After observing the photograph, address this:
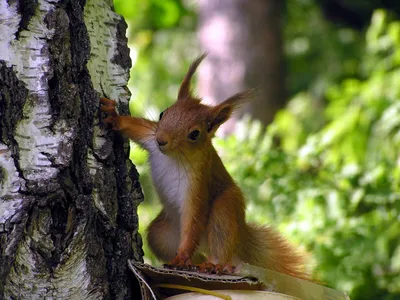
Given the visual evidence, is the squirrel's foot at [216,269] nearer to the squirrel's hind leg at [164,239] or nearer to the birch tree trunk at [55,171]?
the birch tree trunk at [55,171]

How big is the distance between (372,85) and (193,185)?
205 cm

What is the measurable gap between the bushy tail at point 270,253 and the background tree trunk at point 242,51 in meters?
3.54

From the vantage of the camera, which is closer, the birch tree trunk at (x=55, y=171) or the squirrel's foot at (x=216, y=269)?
the birch tree trunk at (x=55, y=171)

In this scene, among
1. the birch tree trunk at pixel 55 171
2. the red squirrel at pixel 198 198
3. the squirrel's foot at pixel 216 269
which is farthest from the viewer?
the red squirrel at pixel 198 198

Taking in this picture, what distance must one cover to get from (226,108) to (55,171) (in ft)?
2.85

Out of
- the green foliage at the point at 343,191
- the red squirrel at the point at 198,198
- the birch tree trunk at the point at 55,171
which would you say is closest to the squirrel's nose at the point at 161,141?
the red squirrel at the point at 198,198

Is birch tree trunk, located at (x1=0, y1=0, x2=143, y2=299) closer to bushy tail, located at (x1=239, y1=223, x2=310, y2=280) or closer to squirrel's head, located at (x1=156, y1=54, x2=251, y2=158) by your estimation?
squirrel's head, located at (x1=156, y1=54, x2=251, y2=158)

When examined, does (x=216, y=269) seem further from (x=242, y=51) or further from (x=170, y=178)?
(x=242, y=51)

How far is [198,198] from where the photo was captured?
213 cm

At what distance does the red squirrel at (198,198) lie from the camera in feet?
6.73

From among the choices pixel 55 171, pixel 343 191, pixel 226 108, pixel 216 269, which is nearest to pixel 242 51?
pixel 343 191

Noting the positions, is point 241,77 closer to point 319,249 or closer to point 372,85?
point 372,85

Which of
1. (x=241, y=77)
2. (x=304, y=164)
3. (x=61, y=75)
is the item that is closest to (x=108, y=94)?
(x=61, y=75)

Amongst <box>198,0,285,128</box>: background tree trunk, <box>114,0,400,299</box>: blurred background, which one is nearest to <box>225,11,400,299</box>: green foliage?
<box>114,0,400,299</box>: blurred background
